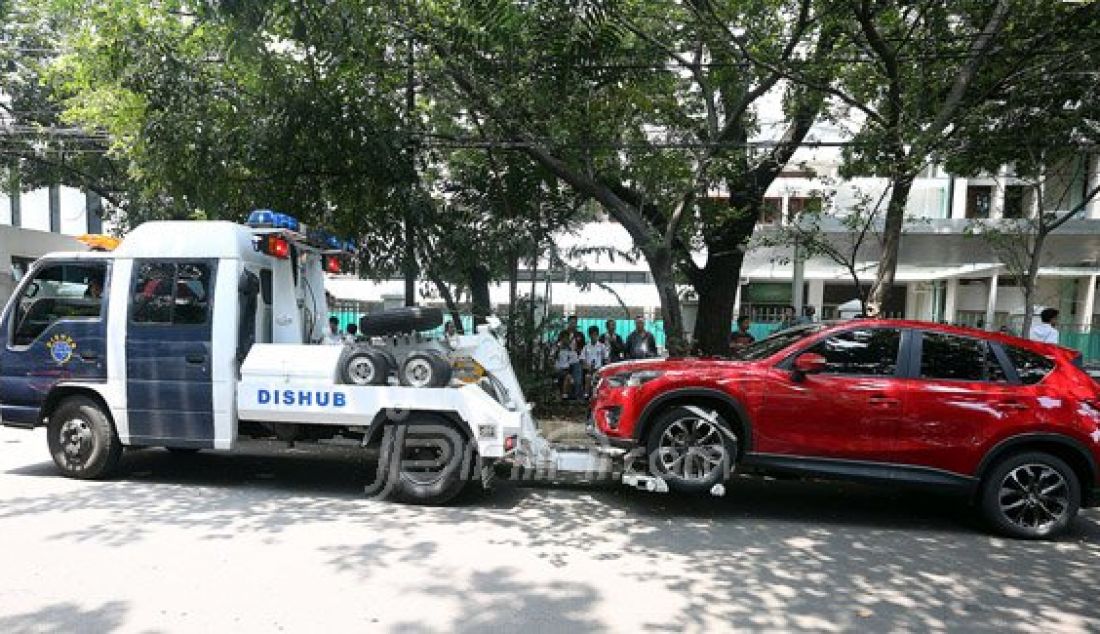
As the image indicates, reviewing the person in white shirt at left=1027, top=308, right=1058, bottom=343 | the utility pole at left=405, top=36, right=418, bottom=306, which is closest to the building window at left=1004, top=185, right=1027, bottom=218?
the person in white shirt at left=1027, top=308, right=1058, bottom=343

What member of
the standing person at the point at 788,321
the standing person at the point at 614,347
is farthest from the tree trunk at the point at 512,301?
the standing person at the point at 788,321

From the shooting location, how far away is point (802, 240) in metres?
11.3

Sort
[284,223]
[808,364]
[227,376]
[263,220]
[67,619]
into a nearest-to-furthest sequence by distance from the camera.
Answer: [67,619], [808,364], [227,376], [263,220], [284,223]

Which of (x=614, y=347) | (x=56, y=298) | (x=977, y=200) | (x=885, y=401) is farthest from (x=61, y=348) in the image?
(x=977, y=200)

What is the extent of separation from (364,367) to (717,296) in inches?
286

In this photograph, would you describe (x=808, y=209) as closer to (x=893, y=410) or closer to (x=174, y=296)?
(x=893, y=410)

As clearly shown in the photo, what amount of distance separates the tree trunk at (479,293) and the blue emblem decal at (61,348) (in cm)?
581

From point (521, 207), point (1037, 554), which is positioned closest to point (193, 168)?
point (521, 207)

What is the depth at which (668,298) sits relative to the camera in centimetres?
1082

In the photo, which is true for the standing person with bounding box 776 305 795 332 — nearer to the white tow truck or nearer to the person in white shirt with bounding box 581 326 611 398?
the person in white shirt with bounding box 581 326 611 398

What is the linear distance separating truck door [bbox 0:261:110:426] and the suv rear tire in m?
7.89

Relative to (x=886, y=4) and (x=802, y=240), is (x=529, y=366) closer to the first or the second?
(x=802, y=240)

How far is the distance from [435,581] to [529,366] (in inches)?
271

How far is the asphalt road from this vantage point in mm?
4172
